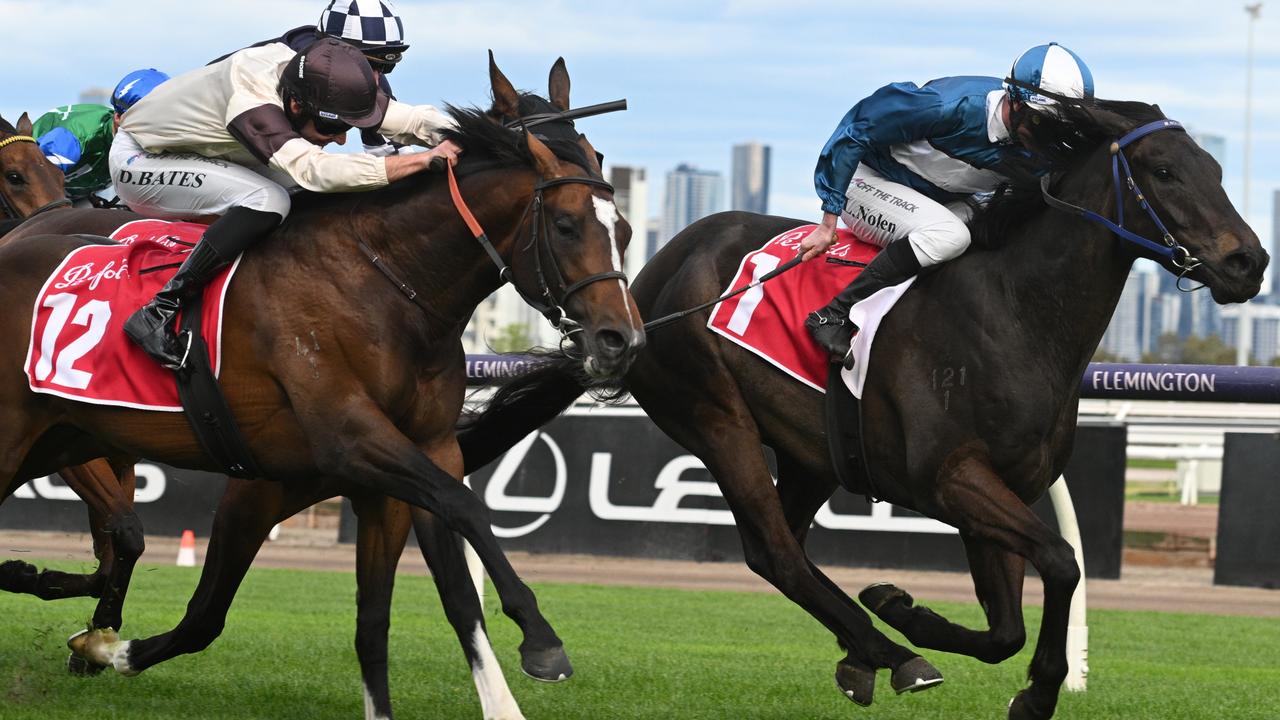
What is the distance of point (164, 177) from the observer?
573 cm

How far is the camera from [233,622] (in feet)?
28.0

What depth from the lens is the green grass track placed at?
603cm

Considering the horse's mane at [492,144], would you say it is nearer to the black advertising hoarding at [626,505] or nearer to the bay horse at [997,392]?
the bay horse at [997,392]

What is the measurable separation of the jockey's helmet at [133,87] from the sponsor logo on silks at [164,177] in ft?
5.60

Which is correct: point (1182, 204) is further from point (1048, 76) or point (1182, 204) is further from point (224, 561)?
point (224, 561)

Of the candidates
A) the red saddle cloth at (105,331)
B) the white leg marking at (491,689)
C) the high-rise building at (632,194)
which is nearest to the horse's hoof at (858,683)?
the white leg marking at (491,689)

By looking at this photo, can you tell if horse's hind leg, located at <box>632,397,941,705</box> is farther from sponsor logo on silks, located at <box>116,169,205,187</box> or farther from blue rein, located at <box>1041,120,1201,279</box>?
sponsor logo on silks, located at <box>116,169,205,187</box>

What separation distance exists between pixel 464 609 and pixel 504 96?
161cm

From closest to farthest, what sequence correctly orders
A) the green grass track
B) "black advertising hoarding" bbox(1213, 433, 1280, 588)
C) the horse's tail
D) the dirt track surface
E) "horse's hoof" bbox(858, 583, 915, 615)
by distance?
"horse's hoof" bbox(858, 583, 915, 615) < the green grass track < the horse's tail < "black advertising hoarding" bbox(1213, 433, 1280, 588) < the dirt track surface

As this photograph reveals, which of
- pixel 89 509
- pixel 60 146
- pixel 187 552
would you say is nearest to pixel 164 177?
pixel 89 509

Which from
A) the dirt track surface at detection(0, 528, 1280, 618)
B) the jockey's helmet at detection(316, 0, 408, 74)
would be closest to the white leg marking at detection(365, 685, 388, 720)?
the jockey's helmet at detection(316, 0, 408, 74)

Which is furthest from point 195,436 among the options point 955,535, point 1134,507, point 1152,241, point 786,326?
point 1134,507

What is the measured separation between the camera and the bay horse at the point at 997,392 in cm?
528

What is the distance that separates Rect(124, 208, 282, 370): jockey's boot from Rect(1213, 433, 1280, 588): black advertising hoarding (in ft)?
24.2
